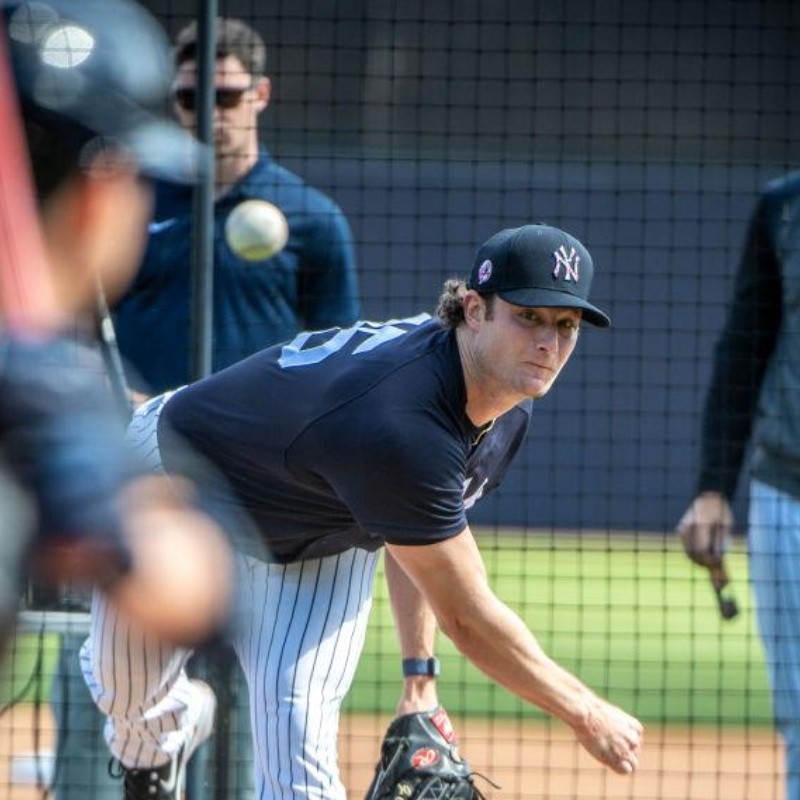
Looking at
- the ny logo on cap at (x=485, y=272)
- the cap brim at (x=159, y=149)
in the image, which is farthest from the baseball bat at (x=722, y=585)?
the cap brim at (x=159, y=149)

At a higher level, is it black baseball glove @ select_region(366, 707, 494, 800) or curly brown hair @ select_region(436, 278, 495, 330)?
curly brown hair @ select_region(436, 278, 495, 330)

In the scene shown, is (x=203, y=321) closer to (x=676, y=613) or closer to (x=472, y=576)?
(x=472, y=576)

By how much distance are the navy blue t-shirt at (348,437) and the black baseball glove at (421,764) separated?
0.47m

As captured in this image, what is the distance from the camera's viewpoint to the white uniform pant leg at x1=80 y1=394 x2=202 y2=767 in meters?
4.00

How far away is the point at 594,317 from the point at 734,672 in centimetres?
494

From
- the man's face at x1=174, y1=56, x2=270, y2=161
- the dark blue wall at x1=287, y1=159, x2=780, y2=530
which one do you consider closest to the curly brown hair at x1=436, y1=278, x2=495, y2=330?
the man's face at x1=174, y1=56, x2=270, y2=161

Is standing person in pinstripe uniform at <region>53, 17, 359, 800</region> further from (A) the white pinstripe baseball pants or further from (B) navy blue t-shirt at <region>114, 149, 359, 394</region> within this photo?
(A) the white pinstripe baseball pants

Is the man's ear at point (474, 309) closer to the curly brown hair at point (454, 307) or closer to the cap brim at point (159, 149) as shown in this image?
the curly brown hair at point (454, 307)

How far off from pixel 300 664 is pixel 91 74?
216 cm

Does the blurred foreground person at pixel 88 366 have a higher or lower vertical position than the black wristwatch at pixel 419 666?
higher

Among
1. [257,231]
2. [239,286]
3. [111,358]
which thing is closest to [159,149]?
[111,358]

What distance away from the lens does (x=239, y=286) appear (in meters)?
4.71

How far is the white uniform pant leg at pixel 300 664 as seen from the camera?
384 cm

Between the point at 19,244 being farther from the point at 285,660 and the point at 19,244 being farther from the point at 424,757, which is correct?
the point at 424,757
